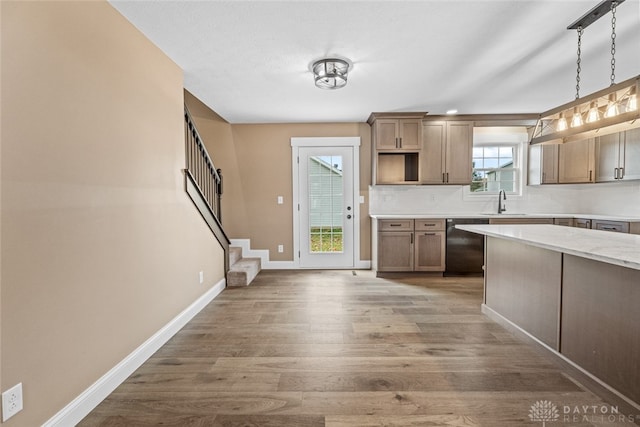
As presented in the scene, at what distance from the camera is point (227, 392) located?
1.84m

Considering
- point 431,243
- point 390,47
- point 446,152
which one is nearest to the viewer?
point 390,47

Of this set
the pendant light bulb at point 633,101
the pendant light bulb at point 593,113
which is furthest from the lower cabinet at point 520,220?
the pendant light bulb at point 633,101

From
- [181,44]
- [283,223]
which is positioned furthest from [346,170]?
[181,44]

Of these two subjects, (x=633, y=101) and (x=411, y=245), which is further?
(x=411, y=245)

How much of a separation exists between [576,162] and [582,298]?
369cm

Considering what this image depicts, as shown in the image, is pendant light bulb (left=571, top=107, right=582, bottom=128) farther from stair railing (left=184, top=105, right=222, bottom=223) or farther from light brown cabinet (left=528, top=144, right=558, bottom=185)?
stair railing (left=184, top=105, right=222, bottom=223)

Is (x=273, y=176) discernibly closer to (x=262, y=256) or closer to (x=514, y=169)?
(x=262, y=256)

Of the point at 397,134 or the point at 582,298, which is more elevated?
the point at 397,134

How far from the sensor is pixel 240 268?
4148mm

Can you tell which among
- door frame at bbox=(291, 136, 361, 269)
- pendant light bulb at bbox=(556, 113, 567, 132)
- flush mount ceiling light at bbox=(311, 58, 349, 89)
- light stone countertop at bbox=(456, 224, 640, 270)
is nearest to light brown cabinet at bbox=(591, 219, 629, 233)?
light stone countertop at bbox=(456, 224, 640, 270)

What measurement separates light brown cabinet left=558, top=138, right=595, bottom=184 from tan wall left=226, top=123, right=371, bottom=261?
2.96 meters

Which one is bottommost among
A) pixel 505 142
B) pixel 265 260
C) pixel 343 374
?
pixel 343 374

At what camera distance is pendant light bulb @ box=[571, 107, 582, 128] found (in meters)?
2.04

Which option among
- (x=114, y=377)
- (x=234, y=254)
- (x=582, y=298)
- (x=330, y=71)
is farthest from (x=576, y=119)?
(x=234, y=254)
